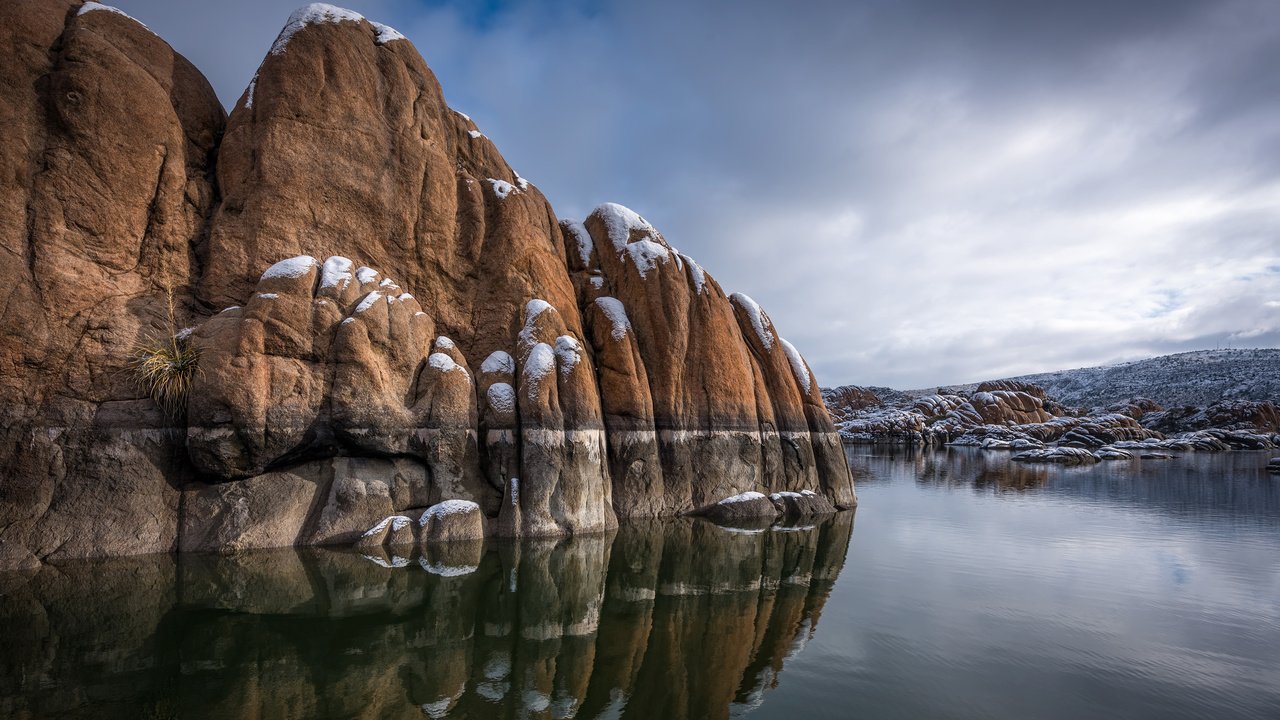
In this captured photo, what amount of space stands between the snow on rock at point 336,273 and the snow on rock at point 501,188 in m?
6.75

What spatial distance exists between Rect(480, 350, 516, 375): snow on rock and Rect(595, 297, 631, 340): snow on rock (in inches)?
180

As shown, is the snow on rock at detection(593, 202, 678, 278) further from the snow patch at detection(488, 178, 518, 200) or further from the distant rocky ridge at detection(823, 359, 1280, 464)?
the distant rocky ridge at detection(823, 359, 1280, 464)

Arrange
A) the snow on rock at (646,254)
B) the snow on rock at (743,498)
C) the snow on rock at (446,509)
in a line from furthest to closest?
1. the snow on rock at (646,254)
2. the snow on rock at (743,498)
3. the snow on rock at (446,509)

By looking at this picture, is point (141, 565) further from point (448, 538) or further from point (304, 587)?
point (448, 538)

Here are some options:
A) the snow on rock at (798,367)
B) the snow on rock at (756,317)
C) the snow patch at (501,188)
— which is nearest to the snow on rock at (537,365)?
the snow patch at (501,188)

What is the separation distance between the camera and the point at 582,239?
25656 millimetres

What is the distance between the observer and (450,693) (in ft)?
25.2

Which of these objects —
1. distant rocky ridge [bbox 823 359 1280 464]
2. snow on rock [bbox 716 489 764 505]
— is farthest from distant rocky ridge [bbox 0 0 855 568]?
distant rocky ridge [bbox 823 359 1280 464]

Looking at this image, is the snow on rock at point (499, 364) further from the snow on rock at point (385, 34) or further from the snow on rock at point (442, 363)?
the snow on rock at point (385, 34)

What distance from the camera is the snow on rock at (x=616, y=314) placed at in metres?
22.3

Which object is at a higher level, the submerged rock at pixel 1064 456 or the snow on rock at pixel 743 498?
the snow on rock at pixel 743 498

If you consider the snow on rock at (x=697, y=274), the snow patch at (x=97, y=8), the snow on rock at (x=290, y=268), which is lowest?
the snow on rock at (x=290, y=268)

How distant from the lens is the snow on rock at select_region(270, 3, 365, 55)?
61.3 feet

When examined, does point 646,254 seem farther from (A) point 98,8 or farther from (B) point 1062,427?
(B) point 1062,427
